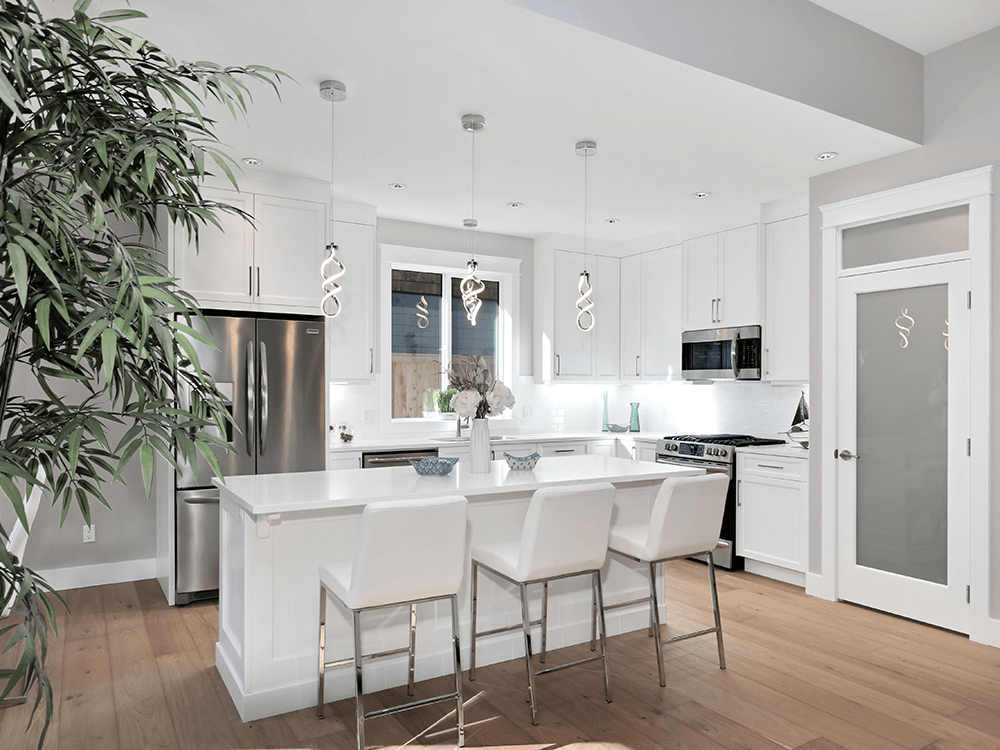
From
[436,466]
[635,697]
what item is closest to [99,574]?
[436,466]

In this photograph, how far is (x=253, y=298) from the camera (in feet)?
14.1

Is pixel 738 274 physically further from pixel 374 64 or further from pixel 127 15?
pixel 127 15

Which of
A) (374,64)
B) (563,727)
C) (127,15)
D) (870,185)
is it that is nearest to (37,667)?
(127,15)

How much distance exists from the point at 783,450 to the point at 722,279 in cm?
147

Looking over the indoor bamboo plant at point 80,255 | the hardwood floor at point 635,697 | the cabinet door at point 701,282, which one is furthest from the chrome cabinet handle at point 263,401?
the cabinet door at point 701,282

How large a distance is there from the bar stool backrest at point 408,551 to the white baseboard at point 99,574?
2.97 metres

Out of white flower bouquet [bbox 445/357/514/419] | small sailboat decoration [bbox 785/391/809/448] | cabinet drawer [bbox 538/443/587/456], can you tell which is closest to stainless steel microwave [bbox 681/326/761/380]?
small sailboat decoration [bbox 785/391/809/448]

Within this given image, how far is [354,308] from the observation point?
518cm

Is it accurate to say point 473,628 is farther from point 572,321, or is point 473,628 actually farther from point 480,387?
point 572,321

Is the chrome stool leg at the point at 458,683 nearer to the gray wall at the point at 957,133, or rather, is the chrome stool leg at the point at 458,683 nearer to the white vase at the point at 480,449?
the white vase at the point at 480,449

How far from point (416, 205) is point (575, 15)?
279 cm

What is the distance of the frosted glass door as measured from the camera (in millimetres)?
3639

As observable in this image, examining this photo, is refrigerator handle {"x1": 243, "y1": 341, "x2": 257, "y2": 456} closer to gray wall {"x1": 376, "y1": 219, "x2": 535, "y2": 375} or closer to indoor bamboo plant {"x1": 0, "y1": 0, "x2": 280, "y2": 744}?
gray wall {"x1": 376, "y1": 219, "x2": 535, "y2": 375}

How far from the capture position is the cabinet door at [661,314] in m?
5.87
